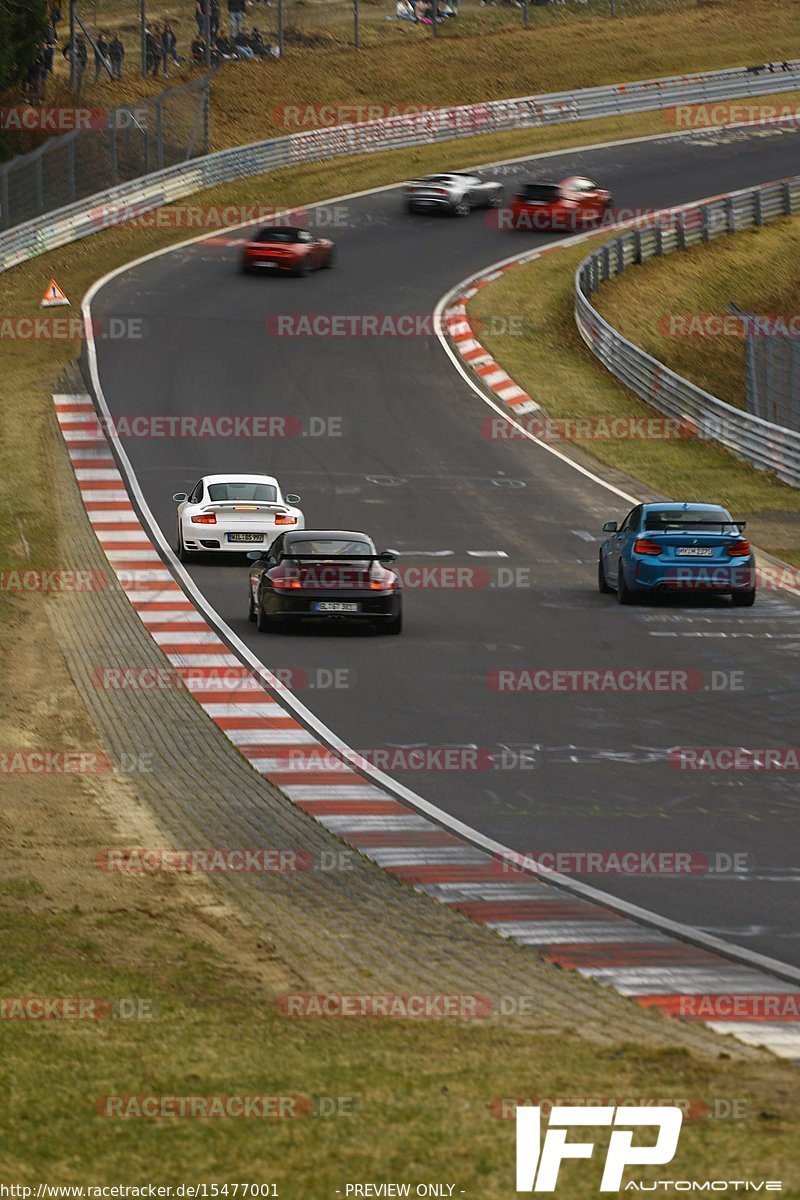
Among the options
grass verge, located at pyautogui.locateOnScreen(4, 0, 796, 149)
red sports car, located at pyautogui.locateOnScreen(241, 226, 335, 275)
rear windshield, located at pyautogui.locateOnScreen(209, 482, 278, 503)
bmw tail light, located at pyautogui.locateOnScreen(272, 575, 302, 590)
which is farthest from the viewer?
grass verge, located at pyautogui.locateOnScreen(4, 0, 796, 149)

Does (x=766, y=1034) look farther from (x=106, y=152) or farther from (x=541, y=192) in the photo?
(x=541, y=192)

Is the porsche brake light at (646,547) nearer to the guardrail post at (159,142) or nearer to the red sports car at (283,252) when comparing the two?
the red sports car at (283,252)

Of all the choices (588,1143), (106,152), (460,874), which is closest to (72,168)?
(106,152)

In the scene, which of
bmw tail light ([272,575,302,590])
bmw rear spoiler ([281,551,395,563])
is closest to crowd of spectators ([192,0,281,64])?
bmw rear spoiler ([281,551,395,563])

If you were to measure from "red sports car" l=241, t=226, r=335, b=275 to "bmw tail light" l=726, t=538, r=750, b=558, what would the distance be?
27045 mm

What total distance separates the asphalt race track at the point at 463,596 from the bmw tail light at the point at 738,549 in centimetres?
75

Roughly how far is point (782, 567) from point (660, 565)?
4.18 m

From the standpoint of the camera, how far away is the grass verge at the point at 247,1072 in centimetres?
702

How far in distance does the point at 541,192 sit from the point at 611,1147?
51817mm

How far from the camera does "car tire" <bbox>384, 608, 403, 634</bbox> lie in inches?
910

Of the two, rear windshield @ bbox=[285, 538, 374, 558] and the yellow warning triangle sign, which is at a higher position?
the yellow warning triangle sign

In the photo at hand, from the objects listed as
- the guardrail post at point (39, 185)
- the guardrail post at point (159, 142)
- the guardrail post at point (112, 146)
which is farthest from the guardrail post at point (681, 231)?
the guardrail post at point (39, 185)

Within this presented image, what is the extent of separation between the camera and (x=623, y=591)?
2522 cm

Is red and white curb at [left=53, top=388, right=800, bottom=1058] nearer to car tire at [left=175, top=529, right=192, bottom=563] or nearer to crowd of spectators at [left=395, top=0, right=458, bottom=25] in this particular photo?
car tire at [left=175, top=529, right=192, bottom=563]
